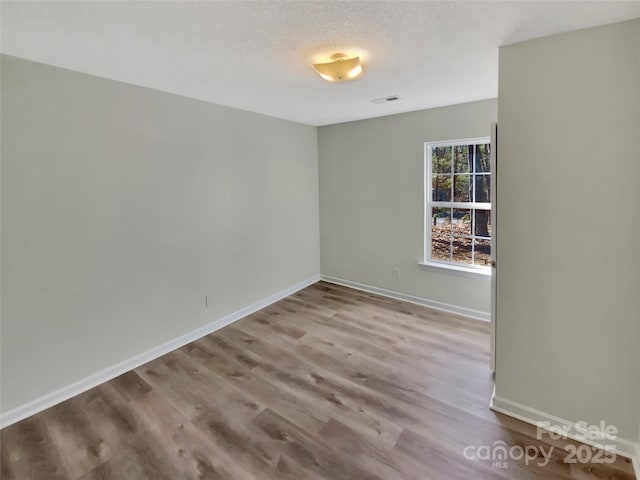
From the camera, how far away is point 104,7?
57.9 inches

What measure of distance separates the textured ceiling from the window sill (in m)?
1.88

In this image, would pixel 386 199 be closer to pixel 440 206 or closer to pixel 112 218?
pixel 440 206

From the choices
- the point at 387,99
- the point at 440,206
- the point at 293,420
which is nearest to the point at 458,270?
the point at 440,206

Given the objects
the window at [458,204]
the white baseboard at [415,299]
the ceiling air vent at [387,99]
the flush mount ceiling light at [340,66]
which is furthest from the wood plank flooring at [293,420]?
the ceiling air vent at [387,99]

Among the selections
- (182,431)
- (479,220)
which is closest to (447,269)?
(479,220)

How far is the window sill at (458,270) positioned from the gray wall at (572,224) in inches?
57.8

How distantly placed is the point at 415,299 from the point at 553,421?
208cm

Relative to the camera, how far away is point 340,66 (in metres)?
2.02

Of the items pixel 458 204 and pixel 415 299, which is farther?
pixel 415 299

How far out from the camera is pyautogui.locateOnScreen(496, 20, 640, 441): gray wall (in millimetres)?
1669

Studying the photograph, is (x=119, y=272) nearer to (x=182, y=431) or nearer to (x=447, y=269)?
(x=182, y=431)

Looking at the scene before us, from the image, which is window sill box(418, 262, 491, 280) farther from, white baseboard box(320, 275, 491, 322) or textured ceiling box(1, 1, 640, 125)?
textured ceiling box(1, 1, 640, 125)

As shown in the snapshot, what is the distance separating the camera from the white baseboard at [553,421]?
1.73 metres

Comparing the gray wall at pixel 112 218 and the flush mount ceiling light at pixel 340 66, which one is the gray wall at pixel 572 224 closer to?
the flush mount ceiling light at pixel 340 66
